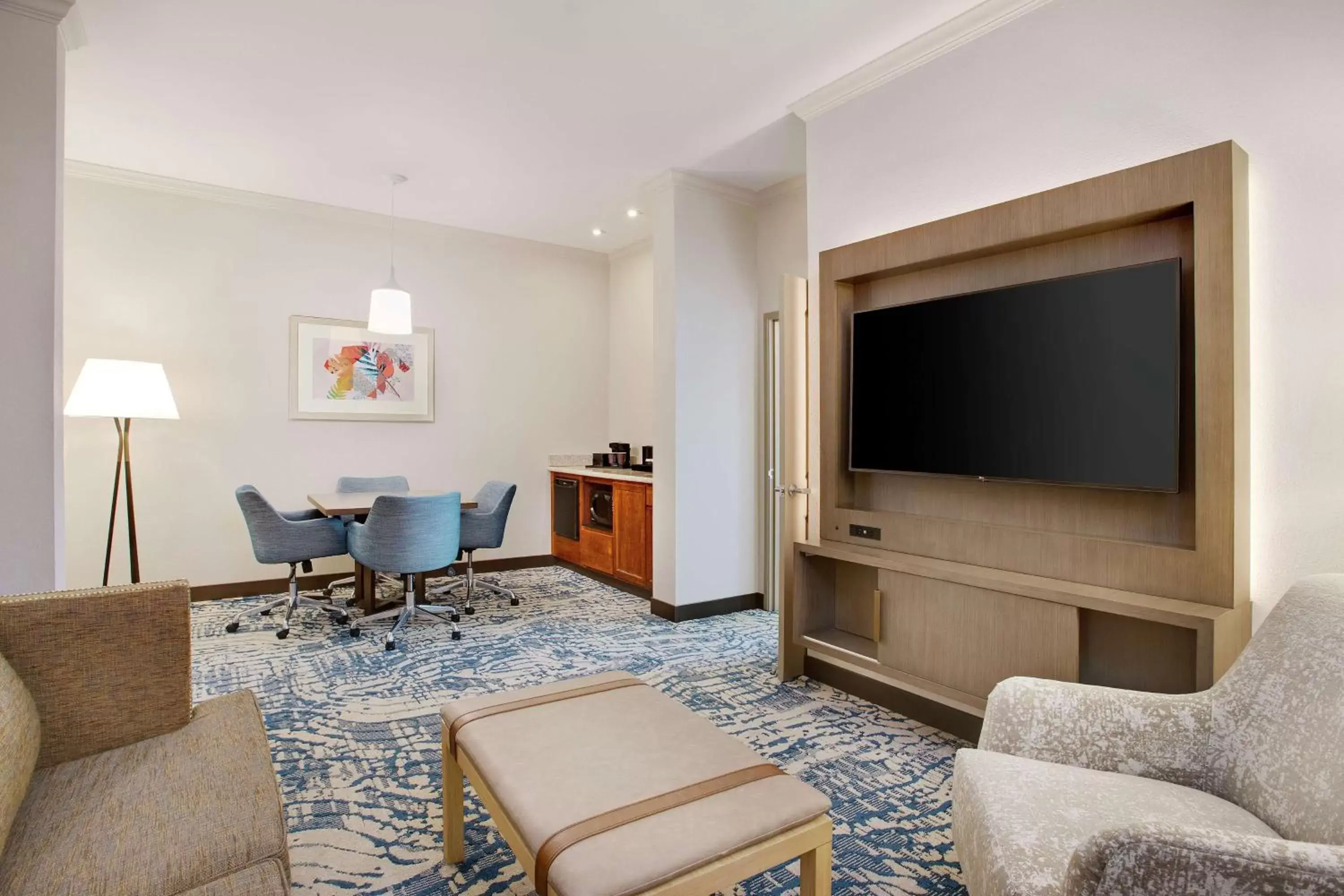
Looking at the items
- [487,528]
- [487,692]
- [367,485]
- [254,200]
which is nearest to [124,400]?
[367,485]

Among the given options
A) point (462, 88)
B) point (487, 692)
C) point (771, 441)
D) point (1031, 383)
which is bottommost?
point (487, 692)

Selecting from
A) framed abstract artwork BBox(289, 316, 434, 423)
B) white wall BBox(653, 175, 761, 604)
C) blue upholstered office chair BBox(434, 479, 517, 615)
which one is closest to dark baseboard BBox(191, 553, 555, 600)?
blue upholstered office chair BBox(434, 479, 517, 615)

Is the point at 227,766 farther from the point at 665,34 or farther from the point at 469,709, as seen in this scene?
the point at 665,34

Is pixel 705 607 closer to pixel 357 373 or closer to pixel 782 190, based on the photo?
pixel 782 190

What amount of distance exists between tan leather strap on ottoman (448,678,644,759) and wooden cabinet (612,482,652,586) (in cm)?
292

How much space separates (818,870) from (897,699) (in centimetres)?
169

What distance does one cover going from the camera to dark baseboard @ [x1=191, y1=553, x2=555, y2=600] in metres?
4.73

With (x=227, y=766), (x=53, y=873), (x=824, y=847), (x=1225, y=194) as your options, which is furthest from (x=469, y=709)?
(x=1225, y=194)

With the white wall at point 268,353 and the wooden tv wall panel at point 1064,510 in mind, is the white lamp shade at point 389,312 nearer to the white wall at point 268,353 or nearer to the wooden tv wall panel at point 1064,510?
the white wall at point 268,353

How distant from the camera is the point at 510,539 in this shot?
5.97m

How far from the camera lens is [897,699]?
115 inches

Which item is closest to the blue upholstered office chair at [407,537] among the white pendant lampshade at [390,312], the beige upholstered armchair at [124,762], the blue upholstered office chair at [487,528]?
the blue upholstered office chair at [487,528]

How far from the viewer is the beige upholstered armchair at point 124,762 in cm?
117

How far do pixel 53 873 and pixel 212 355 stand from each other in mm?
4416
